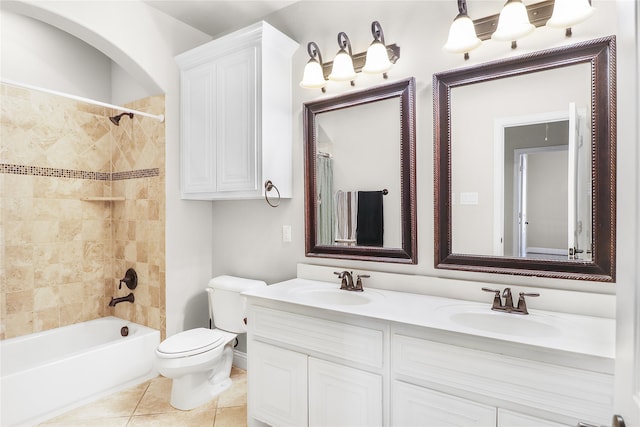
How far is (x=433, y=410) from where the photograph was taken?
1.39m

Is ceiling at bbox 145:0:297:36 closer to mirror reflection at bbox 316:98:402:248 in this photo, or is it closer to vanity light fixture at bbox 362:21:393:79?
vanity light fixture at bbox 362:21:393:79

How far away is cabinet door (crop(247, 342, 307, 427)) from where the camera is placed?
1.74 m

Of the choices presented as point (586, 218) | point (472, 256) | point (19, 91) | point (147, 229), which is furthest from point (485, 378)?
point (19, 91)

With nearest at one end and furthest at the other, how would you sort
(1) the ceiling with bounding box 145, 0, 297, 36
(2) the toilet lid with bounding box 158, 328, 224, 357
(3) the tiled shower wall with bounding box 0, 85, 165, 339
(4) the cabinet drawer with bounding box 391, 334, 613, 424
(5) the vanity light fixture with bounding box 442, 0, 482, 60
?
(4) the cabinet drawer with bounding box 391, 334, 613, 424, (5) the vanity light fixture with bounding box 442, 0, 482, 60, (2) the toilet lid with bounding box 158, 328, 224, 357, (1) the ceiling with bounding box 145, 0, 297, 36, (3) the tiled shower wall with bounding box 0, 85, 165, 339

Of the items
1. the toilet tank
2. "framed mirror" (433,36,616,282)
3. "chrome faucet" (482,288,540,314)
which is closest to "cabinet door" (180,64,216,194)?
the toilet tank

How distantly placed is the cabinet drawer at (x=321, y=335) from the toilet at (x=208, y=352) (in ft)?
1.70

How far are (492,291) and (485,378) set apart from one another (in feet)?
1.40

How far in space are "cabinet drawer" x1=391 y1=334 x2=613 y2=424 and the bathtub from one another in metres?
2.03

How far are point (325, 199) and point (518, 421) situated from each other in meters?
1.50

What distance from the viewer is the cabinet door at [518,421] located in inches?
46.9

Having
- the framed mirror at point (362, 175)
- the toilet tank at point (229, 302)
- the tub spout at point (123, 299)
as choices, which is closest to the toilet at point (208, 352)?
the toilet tank at point (229, 302)

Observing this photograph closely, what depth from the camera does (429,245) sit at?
6.33 ft

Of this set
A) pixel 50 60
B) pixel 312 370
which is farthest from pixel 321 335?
pixel 50 60

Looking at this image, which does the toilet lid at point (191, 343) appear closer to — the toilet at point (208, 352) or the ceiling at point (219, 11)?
the toilet at point (208, 352)
